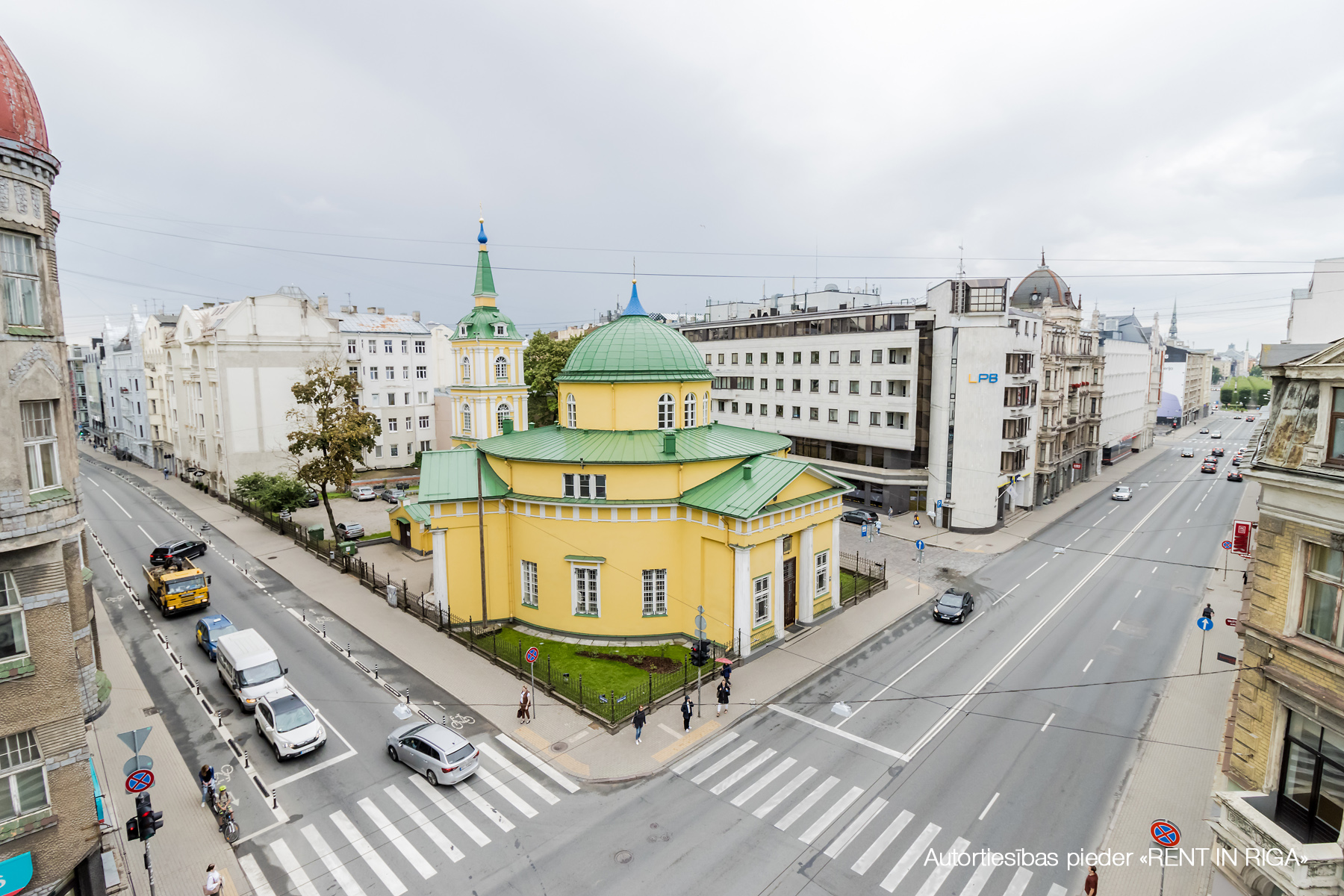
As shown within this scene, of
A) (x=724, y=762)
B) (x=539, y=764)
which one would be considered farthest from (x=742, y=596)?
(x=539, y=764)

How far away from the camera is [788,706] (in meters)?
23.9

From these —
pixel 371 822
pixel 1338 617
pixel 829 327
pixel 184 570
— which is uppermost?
pixel 829 327

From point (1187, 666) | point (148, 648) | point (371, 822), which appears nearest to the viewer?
point (371, 822)

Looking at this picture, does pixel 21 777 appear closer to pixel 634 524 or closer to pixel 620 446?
pixel 634 524

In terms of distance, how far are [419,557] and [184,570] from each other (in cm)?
1232

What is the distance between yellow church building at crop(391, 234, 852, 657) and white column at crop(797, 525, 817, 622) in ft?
0.23

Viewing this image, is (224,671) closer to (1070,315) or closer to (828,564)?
(828,564)

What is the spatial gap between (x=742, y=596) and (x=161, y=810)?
66.8 feet

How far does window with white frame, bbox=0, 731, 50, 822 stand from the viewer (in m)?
12.1

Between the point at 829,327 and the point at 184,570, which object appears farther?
the point at 829,327

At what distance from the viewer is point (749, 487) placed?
2853cm

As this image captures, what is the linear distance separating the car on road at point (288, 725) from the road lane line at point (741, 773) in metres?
13.2

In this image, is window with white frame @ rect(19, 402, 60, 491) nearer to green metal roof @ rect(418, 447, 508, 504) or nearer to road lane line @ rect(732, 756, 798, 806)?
green metal roof @ rect(418, 447, 508, 504)

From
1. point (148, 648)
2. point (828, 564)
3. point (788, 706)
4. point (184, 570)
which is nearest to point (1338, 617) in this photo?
point (788, 706)
